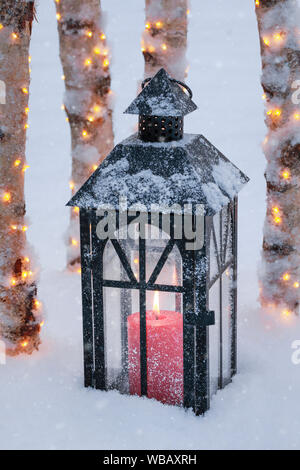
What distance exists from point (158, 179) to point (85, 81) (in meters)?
2.14

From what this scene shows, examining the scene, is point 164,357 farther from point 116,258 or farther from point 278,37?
point 278,37

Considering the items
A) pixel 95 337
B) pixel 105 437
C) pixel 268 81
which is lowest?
pixel 105 437

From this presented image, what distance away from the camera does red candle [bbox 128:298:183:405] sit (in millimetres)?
3250

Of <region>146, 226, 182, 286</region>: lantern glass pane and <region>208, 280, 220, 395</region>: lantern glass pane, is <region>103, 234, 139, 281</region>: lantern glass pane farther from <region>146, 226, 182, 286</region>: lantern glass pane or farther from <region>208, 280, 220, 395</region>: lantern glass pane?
<region>208, 280, 220, 395</region>: lantern glass pane

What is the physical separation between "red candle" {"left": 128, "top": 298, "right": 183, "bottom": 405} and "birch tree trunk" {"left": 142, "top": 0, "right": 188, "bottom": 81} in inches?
83.4

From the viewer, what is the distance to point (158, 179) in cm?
299

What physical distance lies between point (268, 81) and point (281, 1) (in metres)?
0.46

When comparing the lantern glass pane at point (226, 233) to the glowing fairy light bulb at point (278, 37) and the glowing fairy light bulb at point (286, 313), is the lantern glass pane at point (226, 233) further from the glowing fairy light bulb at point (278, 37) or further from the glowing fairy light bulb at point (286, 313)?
the glowing fairy light bulb at point (278, 37)

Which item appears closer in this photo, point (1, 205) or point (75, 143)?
point (1, 205)

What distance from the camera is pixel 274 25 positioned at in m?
3.96

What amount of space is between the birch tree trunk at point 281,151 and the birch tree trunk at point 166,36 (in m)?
0.79

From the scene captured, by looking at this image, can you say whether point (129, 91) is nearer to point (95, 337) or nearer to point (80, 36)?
point (80, 36)

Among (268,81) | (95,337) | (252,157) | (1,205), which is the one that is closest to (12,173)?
(1,205)

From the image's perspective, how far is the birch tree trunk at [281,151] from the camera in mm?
3967
